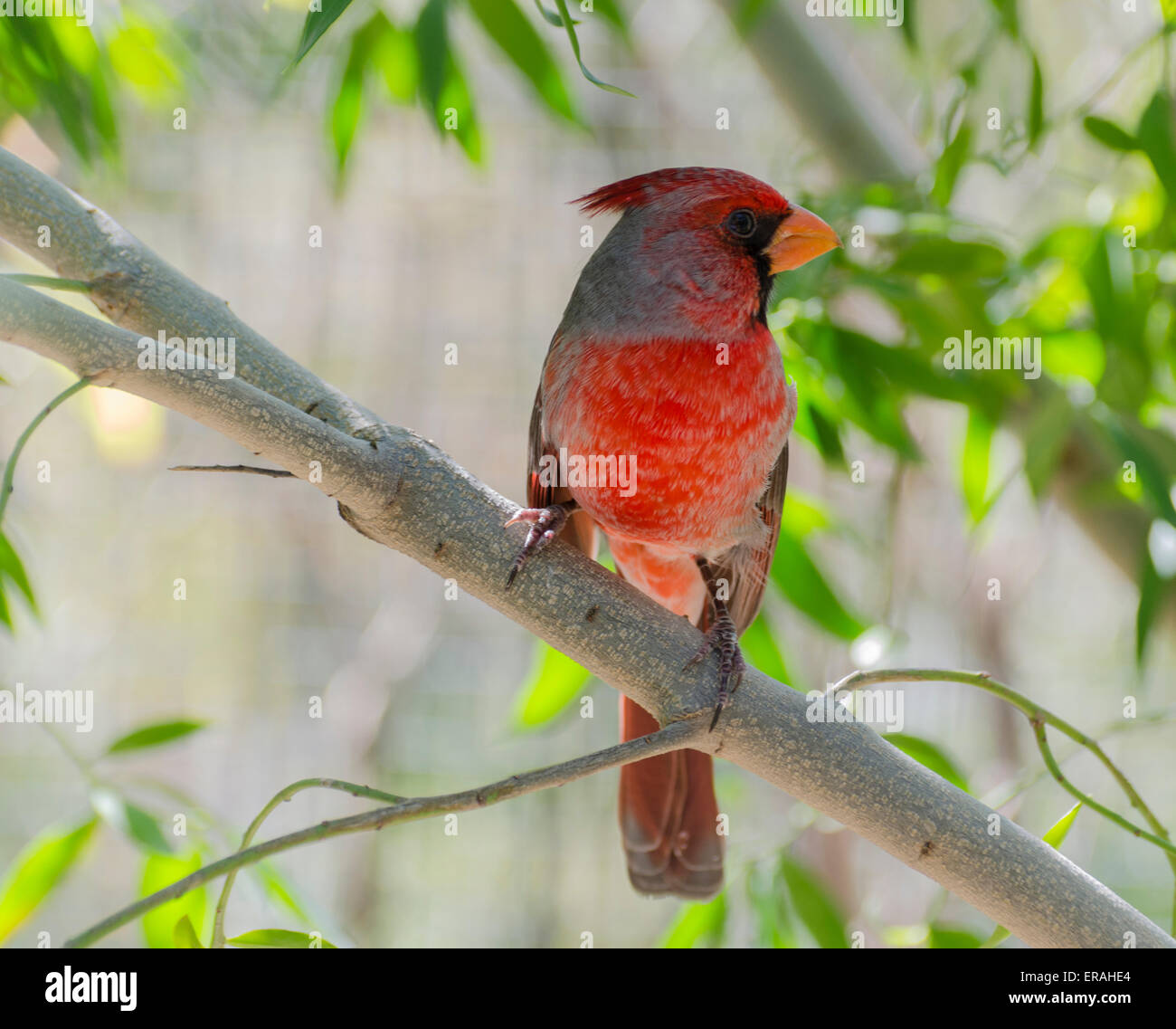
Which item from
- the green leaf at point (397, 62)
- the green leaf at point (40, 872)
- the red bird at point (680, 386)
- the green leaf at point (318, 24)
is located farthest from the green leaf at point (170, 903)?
the green leaf at point (397, 62)

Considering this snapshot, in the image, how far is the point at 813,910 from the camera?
6.31 feet

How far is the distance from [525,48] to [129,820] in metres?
1.37

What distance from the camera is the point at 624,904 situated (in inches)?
215

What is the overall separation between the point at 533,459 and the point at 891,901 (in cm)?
376

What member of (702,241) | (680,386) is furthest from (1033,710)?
(702,241)

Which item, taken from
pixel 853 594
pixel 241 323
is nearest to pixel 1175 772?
pixel 853 594

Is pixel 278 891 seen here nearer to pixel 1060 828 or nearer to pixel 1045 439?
pixel 1060 828

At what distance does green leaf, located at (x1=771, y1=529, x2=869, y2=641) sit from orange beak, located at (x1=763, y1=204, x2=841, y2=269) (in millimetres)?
491

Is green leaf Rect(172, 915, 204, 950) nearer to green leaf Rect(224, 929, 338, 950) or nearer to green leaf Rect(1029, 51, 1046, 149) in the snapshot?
green leaf Rect(224, 929, 338, 950)

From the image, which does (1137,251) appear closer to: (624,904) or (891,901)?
(891,901)

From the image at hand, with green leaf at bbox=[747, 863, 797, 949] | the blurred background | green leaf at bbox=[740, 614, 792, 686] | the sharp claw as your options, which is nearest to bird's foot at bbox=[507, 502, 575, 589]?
the sharp claw

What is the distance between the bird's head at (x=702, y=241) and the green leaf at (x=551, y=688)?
63 cm

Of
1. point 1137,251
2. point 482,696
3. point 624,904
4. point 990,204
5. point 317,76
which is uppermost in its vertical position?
point 317,76

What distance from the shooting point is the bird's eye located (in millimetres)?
1788
